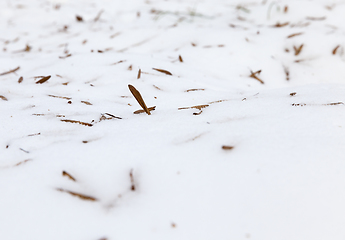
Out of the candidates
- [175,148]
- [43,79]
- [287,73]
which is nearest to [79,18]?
[43,79]

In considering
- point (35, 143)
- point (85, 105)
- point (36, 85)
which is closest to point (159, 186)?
point (35, 143)

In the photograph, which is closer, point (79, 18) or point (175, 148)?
point (175, 148)

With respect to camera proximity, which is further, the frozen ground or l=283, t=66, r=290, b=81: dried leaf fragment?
l=283, t=66, r=290, b=81: dried leaf fragment

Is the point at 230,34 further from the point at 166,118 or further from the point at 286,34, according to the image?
the point at 166,118

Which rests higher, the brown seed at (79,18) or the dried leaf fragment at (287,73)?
the brown seed at (79,18)

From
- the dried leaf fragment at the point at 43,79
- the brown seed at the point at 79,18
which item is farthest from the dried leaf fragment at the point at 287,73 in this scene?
the brown seed at the point at 79,18

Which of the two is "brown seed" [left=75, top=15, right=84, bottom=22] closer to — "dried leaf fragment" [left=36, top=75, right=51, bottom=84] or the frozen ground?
the frozen ground

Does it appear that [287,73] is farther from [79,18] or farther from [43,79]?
[79,18]

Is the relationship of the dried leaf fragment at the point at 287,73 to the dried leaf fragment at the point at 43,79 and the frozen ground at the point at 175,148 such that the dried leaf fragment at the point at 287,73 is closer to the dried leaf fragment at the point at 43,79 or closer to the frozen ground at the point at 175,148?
the frozen ground at the point at 175,148

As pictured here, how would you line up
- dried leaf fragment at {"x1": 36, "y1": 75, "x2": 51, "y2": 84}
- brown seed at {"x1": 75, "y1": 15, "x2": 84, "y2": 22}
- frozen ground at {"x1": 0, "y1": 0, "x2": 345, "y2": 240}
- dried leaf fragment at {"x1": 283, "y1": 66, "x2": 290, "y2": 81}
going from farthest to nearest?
brown seed at {"x1": 75, "y1": 15, "x2": 84, "y2": 22}
dried leaf fragment at {"x1": 283, "y1": 66, "x2": 290, "y2": 81}
dried leaf fragment at {"x1": 36, "y1": 75, "x2": 51, "y2": 84}
frozen ground at {"x1": 0, "y1": 0, "x2": 345, "y2": 240}

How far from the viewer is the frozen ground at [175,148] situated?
22.6 inches

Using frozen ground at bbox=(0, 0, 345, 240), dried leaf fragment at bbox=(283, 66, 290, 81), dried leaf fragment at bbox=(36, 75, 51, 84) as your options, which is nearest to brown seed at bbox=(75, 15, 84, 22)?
frozen ground at bbox=(0, 0, 345, 240)

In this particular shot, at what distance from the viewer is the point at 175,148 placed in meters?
0.74

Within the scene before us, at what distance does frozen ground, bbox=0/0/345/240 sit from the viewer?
0.57 metres
